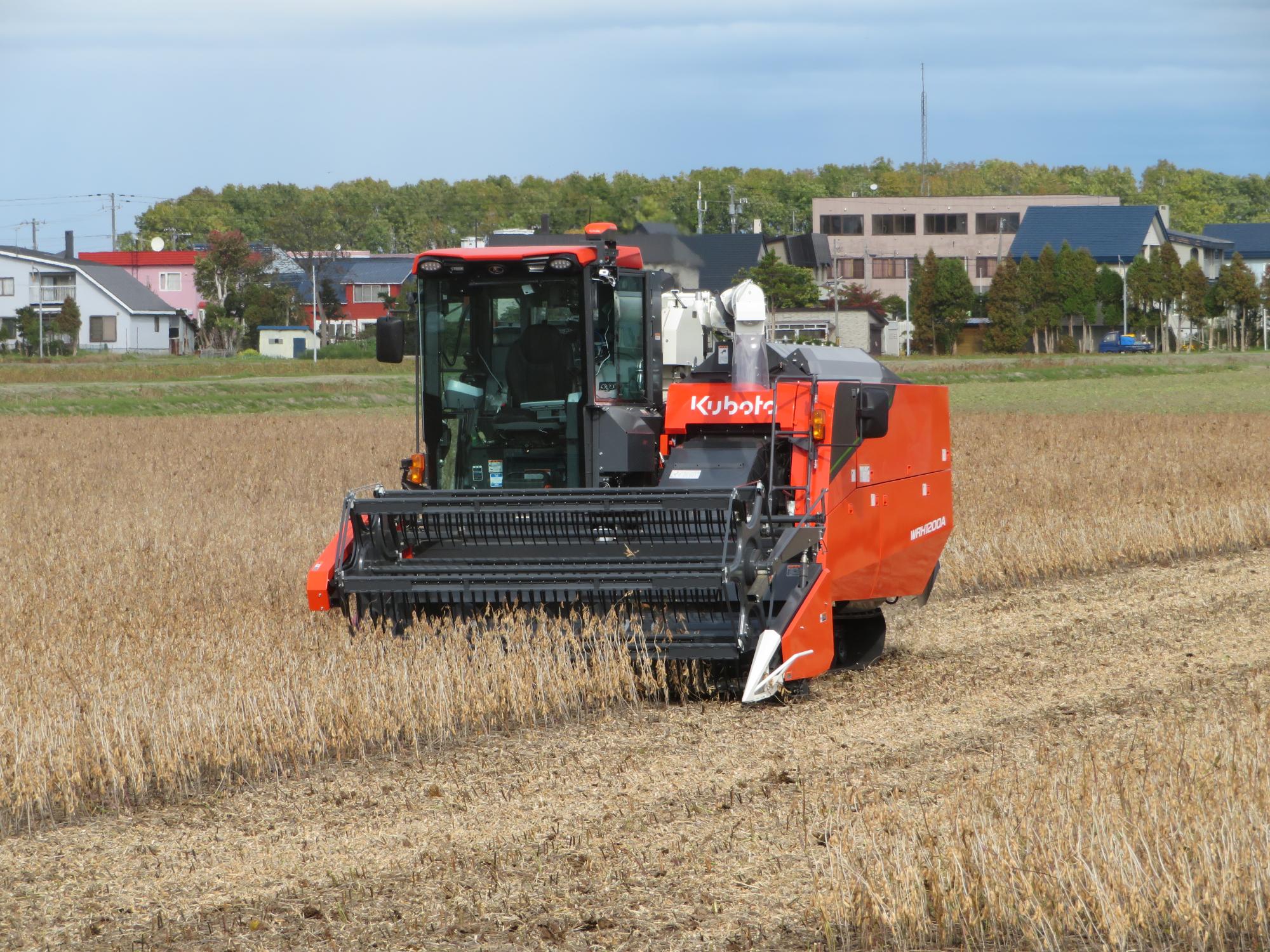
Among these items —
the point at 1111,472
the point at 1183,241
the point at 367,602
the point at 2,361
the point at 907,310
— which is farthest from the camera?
the point at 1183,241

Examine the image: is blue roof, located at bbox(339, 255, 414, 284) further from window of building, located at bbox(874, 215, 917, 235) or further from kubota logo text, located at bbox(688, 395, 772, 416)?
kubota logo text, located at bbox(688, 395, 772, 416)

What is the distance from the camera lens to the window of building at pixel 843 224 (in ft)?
299

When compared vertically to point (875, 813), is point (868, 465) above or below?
above

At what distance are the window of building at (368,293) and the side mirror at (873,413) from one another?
274 ft

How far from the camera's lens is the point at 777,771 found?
6684 mm

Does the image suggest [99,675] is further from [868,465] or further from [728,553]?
[868,465]

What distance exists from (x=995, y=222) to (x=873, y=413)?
86.4 metres

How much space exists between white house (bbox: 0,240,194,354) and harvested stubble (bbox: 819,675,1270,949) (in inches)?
3009

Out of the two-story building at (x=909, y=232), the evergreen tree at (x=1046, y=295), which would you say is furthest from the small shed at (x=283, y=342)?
the evergreen tree at (x=1046, y=295)

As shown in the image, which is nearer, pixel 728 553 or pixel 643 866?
pixel 643 866

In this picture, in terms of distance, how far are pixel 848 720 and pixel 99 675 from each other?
3.88m

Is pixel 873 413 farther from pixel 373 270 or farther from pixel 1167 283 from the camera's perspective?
pixel 373 270

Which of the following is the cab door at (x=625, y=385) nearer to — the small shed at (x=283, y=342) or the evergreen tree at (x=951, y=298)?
the evergreen tree at (x=951, y=298)

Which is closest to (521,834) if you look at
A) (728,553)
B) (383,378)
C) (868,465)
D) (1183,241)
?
(728,553)
